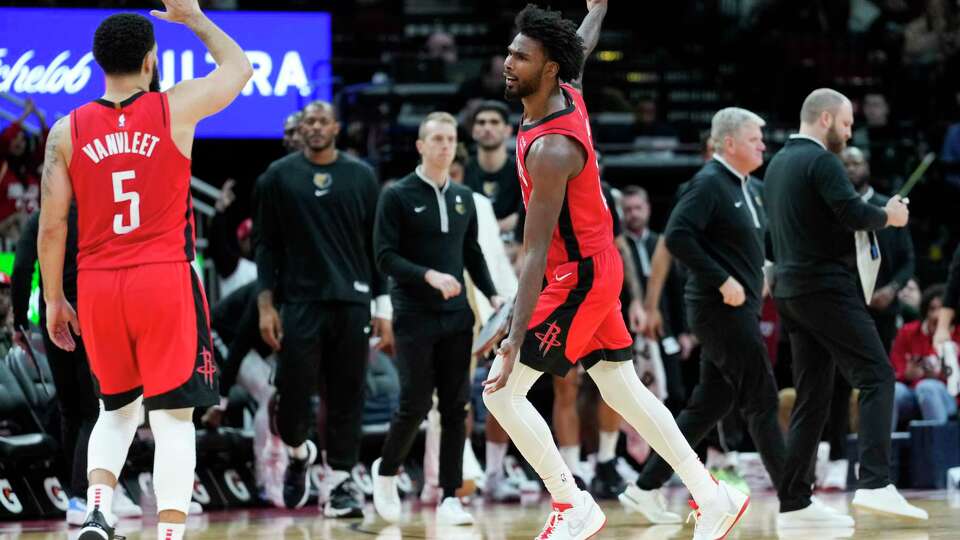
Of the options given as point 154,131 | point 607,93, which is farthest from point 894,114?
point 154,131

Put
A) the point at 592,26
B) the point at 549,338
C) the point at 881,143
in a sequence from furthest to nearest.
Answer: the point at 881,143 < the point at 592,26 < the point at 549,338

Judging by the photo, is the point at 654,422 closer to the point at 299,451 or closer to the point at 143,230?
the point at 143,230

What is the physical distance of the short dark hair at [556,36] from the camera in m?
5.36

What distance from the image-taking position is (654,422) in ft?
18.2

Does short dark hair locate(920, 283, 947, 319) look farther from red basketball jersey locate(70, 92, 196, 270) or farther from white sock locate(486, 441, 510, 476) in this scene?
red basketball jersey locate(70, 92, 196, 270)

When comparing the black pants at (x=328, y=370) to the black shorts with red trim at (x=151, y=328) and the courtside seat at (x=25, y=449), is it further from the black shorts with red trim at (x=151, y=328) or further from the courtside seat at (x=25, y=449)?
the black shorts with red trim at (x=151, y=328)

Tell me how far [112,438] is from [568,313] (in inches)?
66.1

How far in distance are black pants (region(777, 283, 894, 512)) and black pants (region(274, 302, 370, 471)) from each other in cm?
234

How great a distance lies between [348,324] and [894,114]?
27.8 ft

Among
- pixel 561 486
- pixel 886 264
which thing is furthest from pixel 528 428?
pixel 886 264

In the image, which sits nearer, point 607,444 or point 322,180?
point 322,180

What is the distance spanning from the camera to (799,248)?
6.85 m

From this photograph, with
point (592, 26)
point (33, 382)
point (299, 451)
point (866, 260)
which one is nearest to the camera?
point (592, 26)

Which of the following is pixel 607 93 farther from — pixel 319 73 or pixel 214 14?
pixel 214 14
